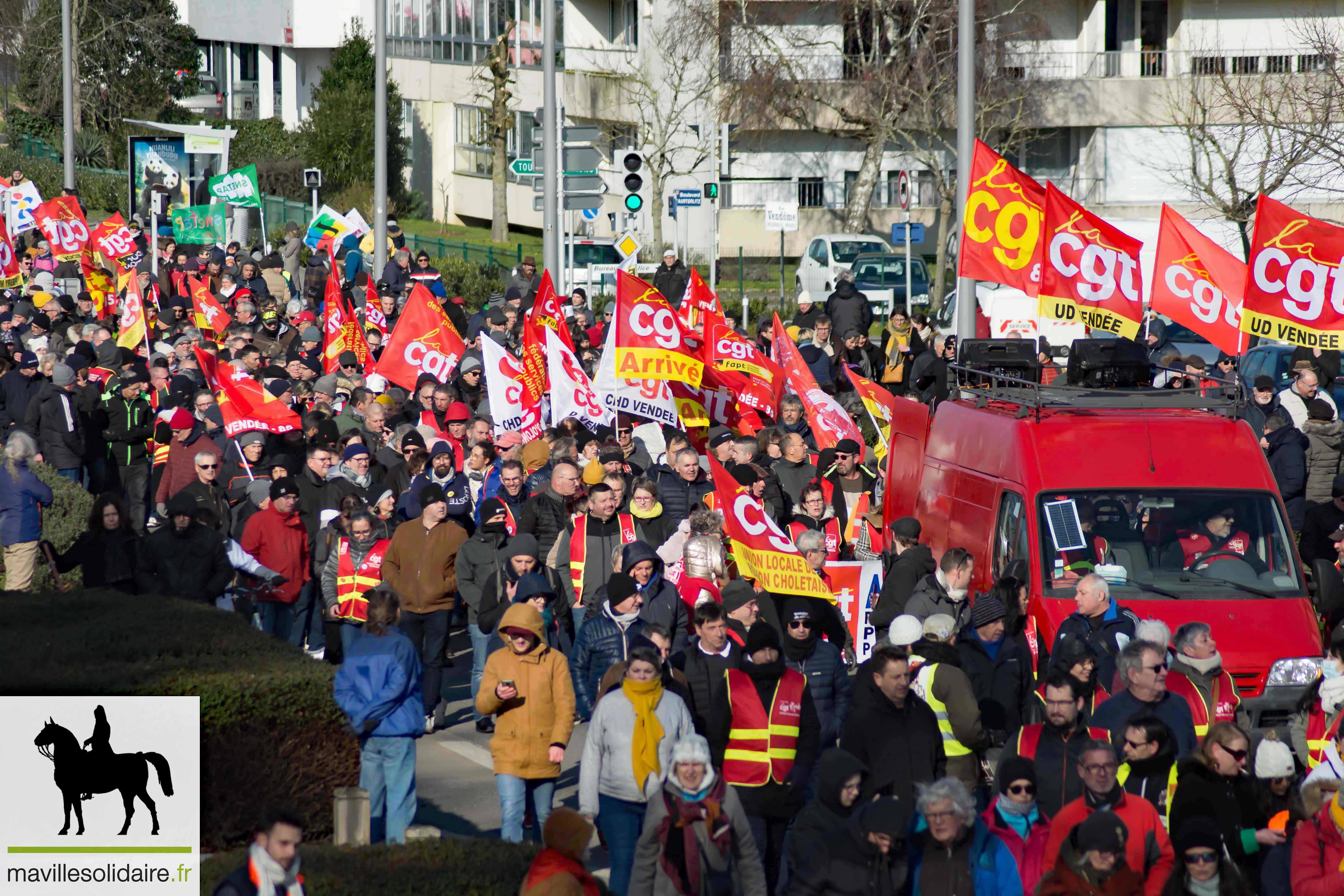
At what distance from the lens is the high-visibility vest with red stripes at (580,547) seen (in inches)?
448

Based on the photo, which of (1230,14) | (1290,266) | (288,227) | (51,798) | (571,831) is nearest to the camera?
(571,831)

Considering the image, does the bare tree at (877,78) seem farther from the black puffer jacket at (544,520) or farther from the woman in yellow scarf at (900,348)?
the black puffer jacket at (544,520)

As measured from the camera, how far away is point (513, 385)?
15.2m

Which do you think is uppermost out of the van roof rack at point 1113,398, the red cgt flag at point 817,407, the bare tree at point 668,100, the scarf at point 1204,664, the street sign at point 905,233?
the bare tree at point 668,100

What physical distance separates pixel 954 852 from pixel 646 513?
533cm

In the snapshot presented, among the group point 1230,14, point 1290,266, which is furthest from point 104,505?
point 1230,14

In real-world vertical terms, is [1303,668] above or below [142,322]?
below

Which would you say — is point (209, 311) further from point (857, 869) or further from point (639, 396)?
point (857, 869)

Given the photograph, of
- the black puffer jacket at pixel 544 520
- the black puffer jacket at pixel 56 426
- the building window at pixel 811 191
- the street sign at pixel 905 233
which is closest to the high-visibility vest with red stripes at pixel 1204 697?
the black puffer jacket at pixel 544 520

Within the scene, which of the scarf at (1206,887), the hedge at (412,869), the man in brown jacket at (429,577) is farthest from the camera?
the man in brown jacket at (429,577)

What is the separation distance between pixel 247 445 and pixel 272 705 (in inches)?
226

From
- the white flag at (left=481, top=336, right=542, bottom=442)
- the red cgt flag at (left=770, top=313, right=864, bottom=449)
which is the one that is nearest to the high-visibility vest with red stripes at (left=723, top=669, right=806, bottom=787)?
the red cgt flag at (left=770, top=313, right=864, bottom=449)

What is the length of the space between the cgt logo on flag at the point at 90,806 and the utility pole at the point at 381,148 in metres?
20.8

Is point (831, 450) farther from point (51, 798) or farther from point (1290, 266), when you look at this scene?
point (51, 798)
